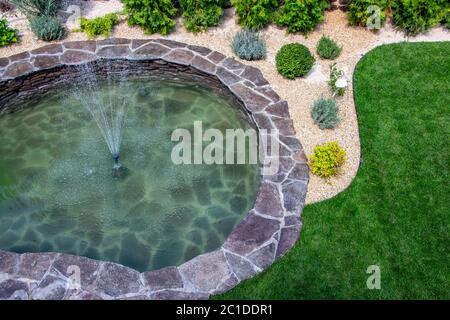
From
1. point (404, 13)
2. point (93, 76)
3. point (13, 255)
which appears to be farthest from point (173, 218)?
point (404, 13)

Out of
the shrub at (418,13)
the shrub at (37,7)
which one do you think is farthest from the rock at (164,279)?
the shrub at (418,13)

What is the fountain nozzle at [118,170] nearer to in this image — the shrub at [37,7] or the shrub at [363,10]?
the shrub at [37,7]

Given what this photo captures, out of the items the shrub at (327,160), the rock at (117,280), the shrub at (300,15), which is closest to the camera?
the rock at (117,280)

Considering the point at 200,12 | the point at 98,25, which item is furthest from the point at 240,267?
the point at 98,25

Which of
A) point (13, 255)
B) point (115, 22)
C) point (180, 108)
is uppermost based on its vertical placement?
point (115, 22)
